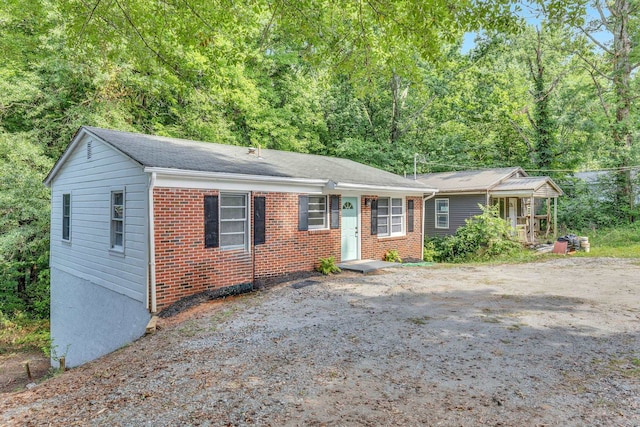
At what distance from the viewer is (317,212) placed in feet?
36.3

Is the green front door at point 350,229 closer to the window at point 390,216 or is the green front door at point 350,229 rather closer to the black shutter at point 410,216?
the window at point 390,216

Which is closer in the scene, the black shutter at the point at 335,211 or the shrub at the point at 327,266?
the shrub at the point at 327,266

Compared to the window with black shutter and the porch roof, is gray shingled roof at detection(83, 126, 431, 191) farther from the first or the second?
the porch roof

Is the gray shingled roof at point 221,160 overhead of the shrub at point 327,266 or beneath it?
overhead

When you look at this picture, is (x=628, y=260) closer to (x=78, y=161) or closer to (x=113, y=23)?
(x=113, y=23)

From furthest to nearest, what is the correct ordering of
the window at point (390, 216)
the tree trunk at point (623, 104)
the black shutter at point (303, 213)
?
1. the tree trunk at point (623, 104)
2. the window at point (390, 216)
3. the black shutter at point (303, 213)

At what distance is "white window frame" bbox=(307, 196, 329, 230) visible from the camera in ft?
35.6

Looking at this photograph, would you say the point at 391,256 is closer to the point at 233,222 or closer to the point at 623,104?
the point at 233,222

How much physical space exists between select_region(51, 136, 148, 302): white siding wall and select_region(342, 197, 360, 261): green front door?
5.93m

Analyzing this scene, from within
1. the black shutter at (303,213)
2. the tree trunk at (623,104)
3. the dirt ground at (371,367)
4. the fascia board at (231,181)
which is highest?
the tree trunk at (623,104)

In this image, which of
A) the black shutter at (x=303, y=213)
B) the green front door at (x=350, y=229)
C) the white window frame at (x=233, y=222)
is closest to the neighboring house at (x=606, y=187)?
the green front door at (x=350, y=229)

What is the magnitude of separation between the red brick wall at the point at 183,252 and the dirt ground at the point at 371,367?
0.73m

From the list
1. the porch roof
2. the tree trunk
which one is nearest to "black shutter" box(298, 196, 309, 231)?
the porch roof

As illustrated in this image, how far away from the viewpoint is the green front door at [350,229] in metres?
11.9
